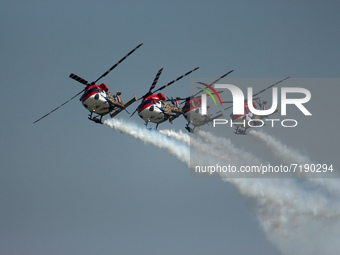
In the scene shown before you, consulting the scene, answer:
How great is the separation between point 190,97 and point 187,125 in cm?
326

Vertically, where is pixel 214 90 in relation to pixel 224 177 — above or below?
above

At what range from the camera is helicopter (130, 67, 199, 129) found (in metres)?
90.6

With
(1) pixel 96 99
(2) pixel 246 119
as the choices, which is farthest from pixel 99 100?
(2) pixel 246 119

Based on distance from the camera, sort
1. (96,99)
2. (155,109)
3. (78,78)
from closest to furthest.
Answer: (78,78) < (96,99) < (155,109)

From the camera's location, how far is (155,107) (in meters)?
90.8

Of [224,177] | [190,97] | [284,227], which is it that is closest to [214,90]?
[190,97]

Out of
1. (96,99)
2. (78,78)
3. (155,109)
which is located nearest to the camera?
(78,78)

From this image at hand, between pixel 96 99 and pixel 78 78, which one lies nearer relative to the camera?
pixel 78 78

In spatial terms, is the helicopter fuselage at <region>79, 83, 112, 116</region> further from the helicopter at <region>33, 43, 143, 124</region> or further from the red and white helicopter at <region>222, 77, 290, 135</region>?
the red and white helicopter at <region>222, 77, 290, 135</region>

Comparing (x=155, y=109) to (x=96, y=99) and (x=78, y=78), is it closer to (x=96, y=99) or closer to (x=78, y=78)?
(x=96, y=99)

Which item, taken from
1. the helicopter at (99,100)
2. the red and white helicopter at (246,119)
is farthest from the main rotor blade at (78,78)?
the red and white helicopter at (246,119)

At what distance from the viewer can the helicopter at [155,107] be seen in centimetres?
9056

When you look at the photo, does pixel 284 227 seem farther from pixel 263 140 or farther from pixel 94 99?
pixel 94 99

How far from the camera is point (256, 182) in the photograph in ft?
325
